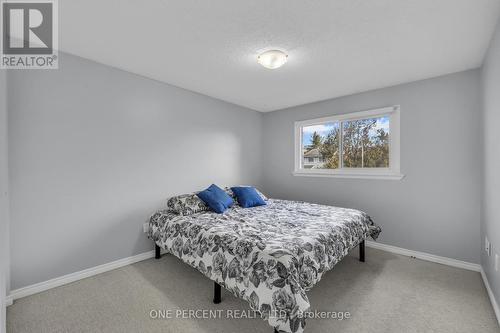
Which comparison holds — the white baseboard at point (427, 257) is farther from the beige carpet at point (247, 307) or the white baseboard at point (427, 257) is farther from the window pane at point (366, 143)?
the window pane at point (366, 143)

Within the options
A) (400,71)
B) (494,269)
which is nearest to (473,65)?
(400,71)

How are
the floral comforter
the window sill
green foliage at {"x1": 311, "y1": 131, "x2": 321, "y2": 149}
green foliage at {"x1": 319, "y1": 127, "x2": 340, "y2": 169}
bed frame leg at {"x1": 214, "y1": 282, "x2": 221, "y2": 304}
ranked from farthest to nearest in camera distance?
green foliage at {"x1": 311, "y1": 131, "x2": 321, "y2": 149} → green foliage at {"x1": 319, "y1": 127, "x2": 340, "y2": 169} → the window sill → bed frame leg at {"x1": 214, "y1": 282, "x2": 221, "y2": 304} → the floral comforter

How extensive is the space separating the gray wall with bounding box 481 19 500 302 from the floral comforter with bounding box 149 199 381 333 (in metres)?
1.02

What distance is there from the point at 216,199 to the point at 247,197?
1.75ft

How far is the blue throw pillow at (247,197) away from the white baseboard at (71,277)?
1.38m

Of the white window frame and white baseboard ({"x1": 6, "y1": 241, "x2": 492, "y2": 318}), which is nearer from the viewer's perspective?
white baseboard ({"x1": 6, "y1": 241, "x2": 492, "y2": 318})

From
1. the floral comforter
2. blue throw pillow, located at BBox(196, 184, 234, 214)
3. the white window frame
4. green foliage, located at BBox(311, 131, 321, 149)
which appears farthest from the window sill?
blue throw pillow, located at BBox(196, 184, 234, 214)

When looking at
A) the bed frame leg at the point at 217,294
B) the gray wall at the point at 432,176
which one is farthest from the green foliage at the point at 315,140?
the bed frame leg at the point at 217,294

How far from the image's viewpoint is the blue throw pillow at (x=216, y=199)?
9.59ft

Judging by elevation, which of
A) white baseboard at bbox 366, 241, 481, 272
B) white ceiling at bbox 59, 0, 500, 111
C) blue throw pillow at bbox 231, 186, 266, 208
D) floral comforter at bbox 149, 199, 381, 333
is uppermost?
white ceiling at bbox 59, 0, 500, 111

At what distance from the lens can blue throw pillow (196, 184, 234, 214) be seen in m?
2.92

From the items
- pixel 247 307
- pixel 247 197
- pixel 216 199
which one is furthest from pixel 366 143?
pixel 247 307

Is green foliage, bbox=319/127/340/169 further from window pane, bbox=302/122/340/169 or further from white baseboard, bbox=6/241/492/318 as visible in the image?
white baseboard, bbox=6/241/492/318

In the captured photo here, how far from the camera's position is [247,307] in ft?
6.35
